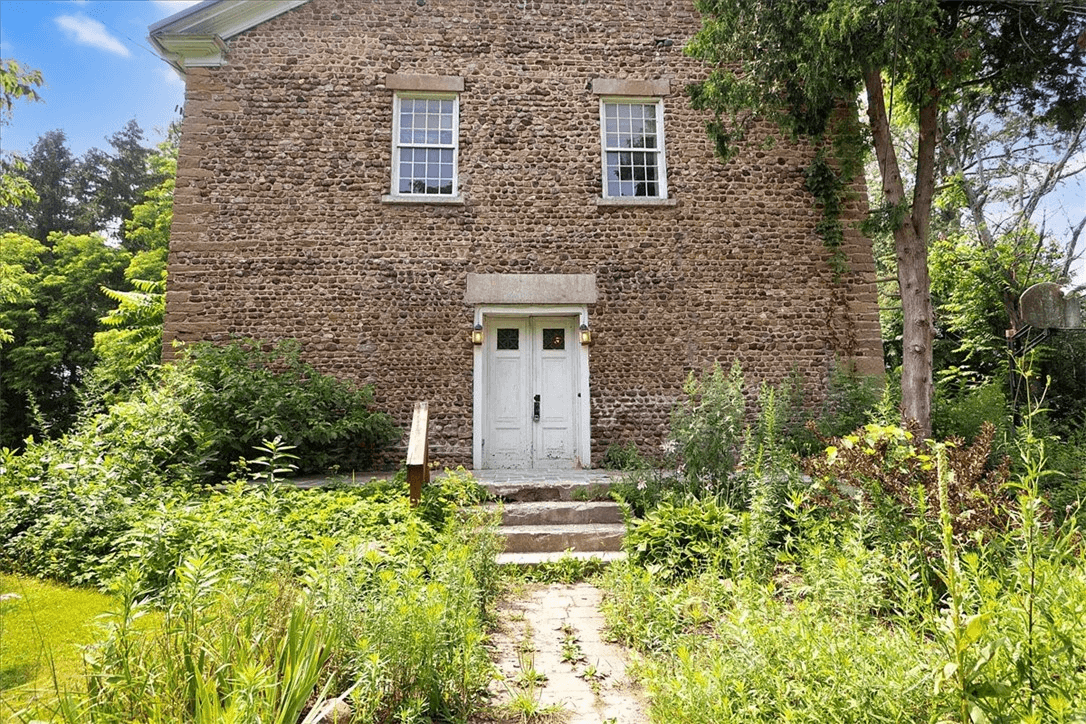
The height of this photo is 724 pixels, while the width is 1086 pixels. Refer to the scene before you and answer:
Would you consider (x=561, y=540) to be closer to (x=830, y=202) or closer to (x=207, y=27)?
(x=830, y=202)

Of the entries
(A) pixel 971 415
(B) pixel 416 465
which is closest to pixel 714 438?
(B) pixel 416 465

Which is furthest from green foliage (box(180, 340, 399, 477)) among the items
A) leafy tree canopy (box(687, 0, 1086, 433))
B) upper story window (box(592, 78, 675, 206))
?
leafy tree canopy (box(687, 0, 1086, 433))

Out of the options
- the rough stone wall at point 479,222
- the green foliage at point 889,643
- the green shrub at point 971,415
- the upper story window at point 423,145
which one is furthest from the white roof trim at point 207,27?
the green shrub at point 971,415

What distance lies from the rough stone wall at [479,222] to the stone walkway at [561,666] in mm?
5046

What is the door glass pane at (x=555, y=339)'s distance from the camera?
9.89 m

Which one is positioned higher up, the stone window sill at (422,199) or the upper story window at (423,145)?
the upper story window at (423,145)

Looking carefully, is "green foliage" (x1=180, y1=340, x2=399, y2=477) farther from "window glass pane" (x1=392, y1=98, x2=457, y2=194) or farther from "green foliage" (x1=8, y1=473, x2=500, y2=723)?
"green foliage" (x1=8, y1=473, x2=500, y2=723)

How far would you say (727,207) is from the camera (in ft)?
33.1

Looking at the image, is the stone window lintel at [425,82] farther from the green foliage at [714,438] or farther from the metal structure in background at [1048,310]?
the metal structure in background at [1048,310]

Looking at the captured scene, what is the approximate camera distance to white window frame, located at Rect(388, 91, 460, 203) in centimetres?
975

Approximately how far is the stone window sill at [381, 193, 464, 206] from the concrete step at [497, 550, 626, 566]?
19.5 ft

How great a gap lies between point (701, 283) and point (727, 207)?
1.38 meters

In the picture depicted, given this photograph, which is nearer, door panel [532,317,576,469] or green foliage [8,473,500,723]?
green foliage [8,473,500,723]

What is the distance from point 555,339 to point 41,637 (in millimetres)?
7860
